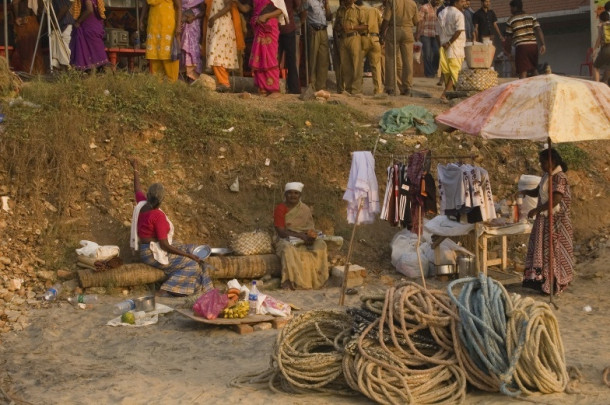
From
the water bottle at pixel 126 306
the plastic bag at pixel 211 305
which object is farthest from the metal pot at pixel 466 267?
the water bottle at pixel 126 306

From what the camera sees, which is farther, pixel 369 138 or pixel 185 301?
pixel 369 138

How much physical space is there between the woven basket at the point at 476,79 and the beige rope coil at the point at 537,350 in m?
8.50

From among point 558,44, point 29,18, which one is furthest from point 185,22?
point 558,44

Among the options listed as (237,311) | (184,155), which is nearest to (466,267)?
(237,311)

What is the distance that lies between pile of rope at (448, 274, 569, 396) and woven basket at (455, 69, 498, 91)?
333 inches

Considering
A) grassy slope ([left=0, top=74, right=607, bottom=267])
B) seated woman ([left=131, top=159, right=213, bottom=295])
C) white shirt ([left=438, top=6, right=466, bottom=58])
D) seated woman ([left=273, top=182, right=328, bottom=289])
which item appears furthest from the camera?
white shirt ([left=438, top=6, right=466, bottom=58])

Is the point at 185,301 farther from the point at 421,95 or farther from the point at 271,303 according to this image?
the point at 421,95

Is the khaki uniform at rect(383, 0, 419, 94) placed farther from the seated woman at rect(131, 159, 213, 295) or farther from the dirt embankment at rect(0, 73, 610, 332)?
the seated woman at rect(131, 159, 213, 295)

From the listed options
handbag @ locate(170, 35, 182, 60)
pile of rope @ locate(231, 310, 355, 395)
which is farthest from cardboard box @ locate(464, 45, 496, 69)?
pile of rope @ locate(231, 310, 355, 395)

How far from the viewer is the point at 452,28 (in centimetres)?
1560

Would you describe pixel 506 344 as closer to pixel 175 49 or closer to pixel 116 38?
pixel 175 49

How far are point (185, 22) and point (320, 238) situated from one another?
4460 millimetres

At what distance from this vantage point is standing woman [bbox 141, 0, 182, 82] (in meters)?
13.7

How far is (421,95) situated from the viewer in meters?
16.2
